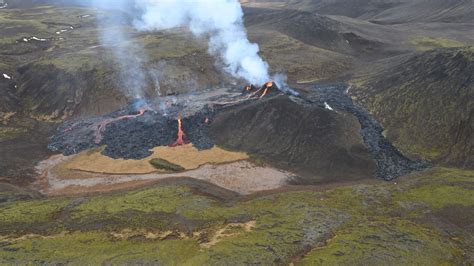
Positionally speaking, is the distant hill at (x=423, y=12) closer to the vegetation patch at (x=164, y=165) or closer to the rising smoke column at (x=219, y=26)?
the rising smoke column at (x=219, y=26)

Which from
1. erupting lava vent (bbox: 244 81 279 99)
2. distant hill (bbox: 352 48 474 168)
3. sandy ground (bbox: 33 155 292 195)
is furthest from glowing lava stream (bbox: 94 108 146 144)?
distant hill (bbox: 352 48 474 168)

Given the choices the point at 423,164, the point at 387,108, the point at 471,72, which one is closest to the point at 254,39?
the point at 387,108

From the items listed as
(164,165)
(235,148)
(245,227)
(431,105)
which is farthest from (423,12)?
(245,227)

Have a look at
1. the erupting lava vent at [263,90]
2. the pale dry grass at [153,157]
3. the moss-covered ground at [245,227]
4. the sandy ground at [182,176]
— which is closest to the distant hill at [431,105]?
the moss-covered ground at [245,227]

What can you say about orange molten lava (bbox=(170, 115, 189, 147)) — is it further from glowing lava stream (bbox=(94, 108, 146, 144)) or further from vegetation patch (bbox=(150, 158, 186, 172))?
glowing lava stream (bbox=(94, 108, 146, 144))

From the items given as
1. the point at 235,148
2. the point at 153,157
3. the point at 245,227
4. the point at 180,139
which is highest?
the point at 180,139

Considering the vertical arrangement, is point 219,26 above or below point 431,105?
above

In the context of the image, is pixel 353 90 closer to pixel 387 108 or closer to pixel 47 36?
pixel 387 108

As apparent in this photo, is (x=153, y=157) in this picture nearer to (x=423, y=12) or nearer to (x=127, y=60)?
(x=127, y=60)
